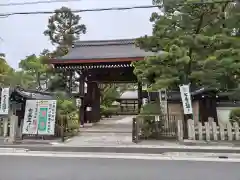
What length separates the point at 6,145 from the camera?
11.9 metres

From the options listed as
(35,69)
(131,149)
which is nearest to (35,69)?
(35,69)

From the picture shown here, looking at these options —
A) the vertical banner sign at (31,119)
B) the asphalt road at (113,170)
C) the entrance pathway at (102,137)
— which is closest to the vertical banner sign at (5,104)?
the vertical banner sign at (31,119)

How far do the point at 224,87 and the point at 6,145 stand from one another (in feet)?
35.6

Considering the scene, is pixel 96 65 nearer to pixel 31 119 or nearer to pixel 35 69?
pixel 31 119

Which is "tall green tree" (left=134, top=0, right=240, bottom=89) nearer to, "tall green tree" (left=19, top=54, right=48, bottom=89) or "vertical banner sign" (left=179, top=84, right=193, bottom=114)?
"vertical banner sign" (left=179, top=84, right=193, bottom=114)

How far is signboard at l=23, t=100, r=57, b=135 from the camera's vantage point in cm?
1284

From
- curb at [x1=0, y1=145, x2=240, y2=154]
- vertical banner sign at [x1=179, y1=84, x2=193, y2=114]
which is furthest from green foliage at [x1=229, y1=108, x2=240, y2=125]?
curb at [x1=0, y1=145, x2=240, y2=154]

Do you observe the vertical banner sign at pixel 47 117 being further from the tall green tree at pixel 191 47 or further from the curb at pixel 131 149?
the tall green tree at pixel 191 47

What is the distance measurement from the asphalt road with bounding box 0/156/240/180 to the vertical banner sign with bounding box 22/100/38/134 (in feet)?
14.3

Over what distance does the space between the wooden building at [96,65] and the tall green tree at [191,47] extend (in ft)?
13.5

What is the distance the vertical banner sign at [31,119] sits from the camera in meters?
12.9

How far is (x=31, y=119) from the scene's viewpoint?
13.1m

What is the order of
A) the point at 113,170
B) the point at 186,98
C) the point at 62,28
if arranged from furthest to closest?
the point at 62,28 → the point at 186,98 → the point at 113,170

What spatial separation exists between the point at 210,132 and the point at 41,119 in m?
8.06
